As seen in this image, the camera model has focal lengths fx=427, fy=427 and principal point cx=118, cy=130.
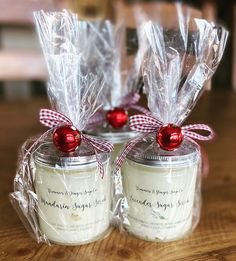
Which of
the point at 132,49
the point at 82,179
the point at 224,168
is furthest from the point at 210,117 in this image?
the point at 82,179

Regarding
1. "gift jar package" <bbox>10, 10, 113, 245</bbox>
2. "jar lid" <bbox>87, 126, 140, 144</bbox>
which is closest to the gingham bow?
"gift jar package" <bbox>10, 10, 113, 245</bbox>

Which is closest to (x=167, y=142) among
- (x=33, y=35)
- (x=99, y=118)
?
(x=99, y=118)

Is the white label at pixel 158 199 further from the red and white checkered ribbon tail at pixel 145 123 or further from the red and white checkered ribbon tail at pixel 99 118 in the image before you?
the red and white checkered ribbon tail at pixel 99 118

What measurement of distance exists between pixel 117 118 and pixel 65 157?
205mm

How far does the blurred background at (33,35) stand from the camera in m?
1.46

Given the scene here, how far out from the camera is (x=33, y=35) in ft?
8.94

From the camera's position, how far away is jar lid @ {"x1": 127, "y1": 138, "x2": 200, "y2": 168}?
0.56 metres

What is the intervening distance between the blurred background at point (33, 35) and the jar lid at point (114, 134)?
152mm

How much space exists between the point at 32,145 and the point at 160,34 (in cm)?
24

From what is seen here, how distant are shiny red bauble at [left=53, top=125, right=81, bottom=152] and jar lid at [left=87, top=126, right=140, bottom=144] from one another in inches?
5.4

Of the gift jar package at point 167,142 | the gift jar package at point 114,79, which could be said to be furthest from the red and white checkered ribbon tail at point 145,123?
the gift jar package at point 114,79

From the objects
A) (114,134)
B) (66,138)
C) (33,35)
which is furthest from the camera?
(33,35)

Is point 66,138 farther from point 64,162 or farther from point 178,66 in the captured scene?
point 178,66

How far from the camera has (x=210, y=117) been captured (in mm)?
1287
